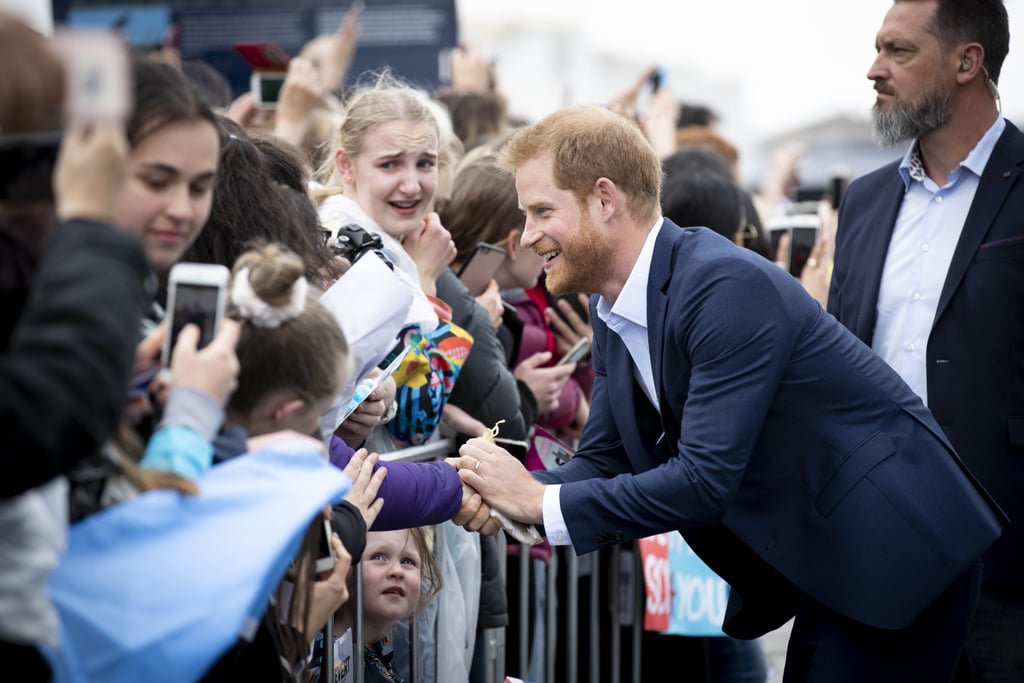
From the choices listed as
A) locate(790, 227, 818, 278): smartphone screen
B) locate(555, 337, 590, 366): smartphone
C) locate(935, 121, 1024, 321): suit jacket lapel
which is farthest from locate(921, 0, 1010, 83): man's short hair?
locate(555, 337, 590, 366): smartphone

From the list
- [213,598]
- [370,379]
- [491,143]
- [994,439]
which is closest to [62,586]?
[213,598]

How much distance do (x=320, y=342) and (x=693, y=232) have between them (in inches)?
53.7

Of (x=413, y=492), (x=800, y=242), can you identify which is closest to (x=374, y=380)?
(x=413, y=492)

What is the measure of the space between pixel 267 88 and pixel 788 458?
4245mm

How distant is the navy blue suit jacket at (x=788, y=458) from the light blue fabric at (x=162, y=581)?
53.8 inches

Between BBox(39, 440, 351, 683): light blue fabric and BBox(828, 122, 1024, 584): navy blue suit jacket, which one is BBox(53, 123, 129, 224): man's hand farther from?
BBox(828, 122, 1024, 584): navy blue suit jacket

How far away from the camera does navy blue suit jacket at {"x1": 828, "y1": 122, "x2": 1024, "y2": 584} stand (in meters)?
3.97

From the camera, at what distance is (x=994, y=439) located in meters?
3.99

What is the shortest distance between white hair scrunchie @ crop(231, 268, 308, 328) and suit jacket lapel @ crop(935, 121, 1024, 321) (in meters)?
2.42

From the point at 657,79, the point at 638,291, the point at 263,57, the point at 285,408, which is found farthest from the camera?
the point at 657,79

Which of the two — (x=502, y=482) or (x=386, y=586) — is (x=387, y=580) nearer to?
(x=386, y=586)

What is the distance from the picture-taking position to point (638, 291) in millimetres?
3363

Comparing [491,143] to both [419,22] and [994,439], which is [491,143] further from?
[419,22]

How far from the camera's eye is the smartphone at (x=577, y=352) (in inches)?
195
